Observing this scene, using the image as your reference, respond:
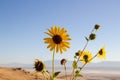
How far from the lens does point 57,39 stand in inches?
171

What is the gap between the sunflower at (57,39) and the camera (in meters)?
4.19

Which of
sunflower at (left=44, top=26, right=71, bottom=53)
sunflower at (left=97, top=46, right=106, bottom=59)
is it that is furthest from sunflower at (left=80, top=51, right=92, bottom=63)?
sunflower at (left=44, top=26, right=71, bottom=53)

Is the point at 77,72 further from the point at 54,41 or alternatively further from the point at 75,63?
the point at 54,41

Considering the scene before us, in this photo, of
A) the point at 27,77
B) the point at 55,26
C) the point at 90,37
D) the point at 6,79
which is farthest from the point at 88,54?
the point at 27,77

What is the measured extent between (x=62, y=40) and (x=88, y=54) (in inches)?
43.5

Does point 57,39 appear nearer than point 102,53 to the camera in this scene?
Yes

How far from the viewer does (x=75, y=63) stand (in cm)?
463

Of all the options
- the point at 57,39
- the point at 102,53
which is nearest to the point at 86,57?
the point at 102,53

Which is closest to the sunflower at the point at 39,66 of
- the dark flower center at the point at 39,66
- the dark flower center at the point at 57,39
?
the dark flower center at the point at 39,66

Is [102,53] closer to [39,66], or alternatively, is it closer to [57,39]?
[57,39]

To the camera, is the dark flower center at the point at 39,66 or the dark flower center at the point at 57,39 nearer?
the dark flower center at the point at 39,66

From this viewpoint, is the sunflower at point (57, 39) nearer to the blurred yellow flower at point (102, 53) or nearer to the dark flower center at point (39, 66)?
the dark flower center at point (39, 66)

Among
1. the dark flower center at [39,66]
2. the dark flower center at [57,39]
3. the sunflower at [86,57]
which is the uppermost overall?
the dark flower center at [57,39]

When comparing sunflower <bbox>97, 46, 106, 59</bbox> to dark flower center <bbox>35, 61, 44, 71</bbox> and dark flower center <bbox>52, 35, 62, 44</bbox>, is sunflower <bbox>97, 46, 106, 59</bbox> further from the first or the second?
dark flower center <bbox>35, 61, 44, 71</bbox>
